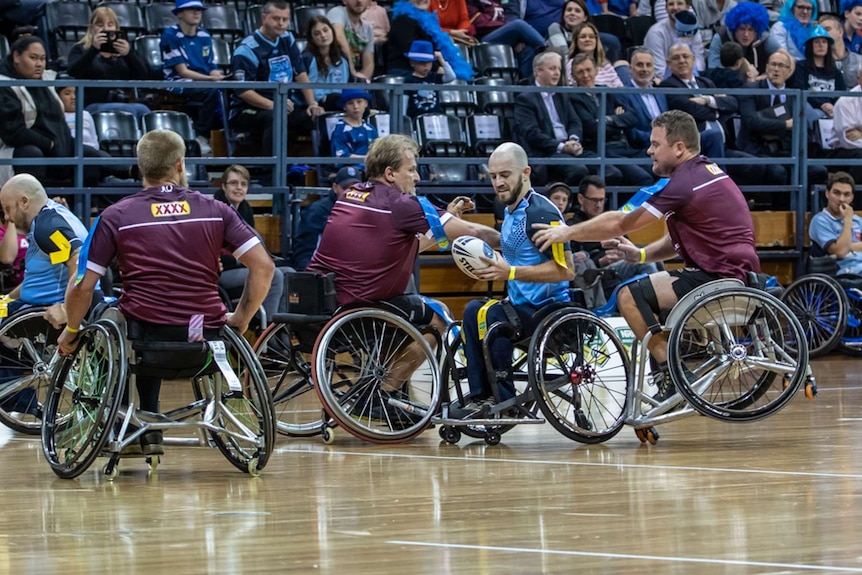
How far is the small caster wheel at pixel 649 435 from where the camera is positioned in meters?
7.25

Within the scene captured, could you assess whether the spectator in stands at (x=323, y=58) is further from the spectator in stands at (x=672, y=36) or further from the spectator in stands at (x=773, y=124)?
the spectator in stands at (x=773, y=124)

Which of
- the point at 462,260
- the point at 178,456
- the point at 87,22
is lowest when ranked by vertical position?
the point at 178,456

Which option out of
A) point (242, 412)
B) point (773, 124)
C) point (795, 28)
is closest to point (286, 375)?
point (242, 412)

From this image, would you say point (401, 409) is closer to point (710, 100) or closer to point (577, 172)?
point (577, 172)

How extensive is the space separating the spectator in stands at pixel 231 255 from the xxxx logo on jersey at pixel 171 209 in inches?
160

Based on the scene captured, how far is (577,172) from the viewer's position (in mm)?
12016

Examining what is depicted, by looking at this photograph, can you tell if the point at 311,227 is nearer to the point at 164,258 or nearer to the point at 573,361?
the point at 573,361

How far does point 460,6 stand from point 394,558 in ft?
32.8

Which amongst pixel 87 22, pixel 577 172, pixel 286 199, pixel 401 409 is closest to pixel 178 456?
pixel 401 409

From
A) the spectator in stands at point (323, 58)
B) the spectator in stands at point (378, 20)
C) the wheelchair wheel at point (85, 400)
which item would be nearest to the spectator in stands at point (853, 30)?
the spectator in stands at point (378, 20)

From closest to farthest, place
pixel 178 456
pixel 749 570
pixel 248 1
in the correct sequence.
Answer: pixel 749 570, pixel 178 456, pixel 248 1

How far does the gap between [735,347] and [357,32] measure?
661 cm

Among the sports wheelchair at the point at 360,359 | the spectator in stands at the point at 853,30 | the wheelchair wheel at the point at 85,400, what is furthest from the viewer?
the spectator in stands at the point at 853,30

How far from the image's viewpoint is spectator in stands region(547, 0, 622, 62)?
A: 13938 mm
